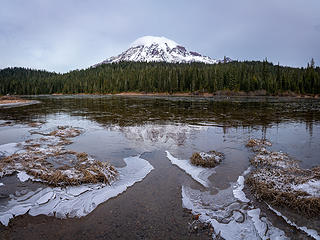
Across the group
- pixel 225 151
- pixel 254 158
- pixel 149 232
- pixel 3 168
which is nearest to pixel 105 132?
pixel 3 168

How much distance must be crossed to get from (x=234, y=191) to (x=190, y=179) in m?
1.64

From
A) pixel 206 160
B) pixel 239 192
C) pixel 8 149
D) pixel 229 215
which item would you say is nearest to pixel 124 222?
pixel 229 215

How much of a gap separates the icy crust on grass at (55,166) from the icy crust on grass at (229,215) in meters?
3.25

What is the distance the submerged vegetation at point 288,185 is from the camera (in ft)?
17.9

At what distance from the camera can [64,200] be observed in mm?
5934

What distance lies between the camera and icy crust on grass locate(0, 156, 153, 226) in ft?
17.7

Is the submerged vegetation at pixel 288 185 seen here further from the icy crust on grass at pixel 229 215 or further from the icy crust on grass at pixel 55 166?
the icy crust on grass at pixel 55 166

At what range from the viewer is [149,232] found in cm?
464

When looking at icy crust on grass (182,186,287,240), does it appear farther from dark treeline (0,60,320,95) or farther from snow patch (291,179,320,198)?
dark treeline (0,60,320,95)

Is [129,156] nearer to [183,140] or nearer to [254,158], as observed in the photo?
[183,140]

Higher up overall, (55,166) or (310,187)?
(310,187)

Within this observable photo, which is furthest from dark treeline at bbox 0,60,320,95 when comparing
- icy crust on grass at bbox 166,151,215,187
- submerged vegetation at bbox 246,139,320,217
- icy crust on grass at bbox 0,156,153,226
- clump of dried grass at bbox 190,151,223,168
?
icy crust on grass at bbox 0,156,153,226

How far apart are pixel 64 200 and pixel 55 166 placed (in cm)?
304

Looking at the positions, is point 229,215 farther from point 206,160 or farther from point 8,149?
point 8,149
